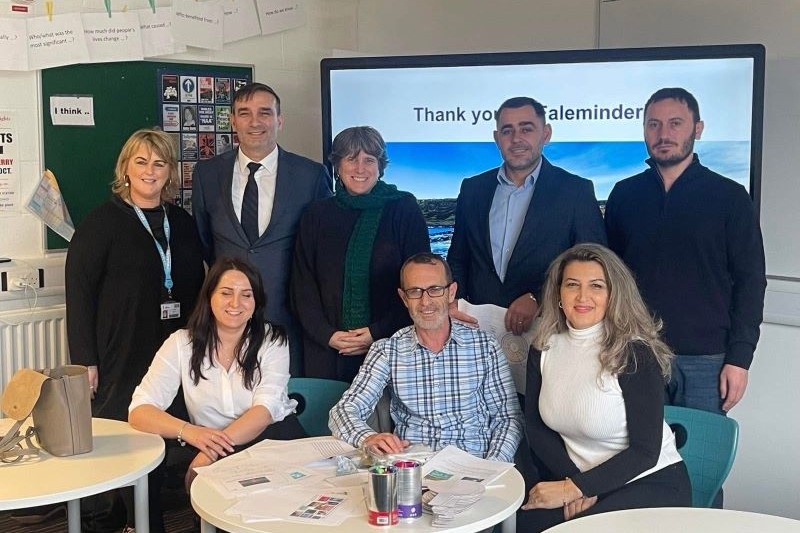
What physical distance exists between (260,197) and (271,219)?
11cm

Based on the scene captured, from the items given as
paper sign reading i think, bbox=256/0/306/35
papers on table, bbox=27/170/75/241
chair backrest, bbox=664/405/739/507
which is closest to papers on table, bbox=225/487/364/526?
chair backrest, bbox=664/405/739/507

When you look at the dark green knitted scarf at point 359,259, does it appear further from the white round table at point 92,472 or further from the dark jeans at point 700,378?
the dark jeans at point 700,378

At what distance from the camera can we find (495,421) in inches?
118

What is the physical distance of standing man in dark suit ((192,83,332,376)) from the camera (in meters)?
3.67

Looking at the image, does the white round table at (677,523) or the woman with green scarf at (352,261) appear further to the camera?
the woman with green scarf at (352,261)

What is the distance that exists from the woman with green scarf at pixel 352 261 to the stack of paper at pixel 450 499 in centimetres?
116

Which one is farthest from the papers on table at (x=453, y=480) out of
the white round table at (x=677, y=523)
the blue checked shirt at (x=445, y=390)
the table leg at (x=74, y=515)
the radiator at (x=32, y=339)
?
the radiator at (x=32, y=339)

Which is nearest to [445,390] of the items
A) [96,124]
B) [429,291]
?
[429,291]

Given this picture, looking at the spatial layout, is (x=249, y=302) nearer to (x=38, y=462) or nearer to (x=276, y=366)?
(x=276, y=366)

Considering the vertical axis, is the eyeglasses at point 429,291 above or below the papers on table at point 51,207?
below

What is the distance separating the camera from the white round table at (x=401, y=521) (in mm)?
2113

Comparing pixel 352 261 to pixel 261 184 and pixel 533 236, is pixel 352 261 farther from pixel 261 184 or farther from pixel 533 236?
pixel 533 236

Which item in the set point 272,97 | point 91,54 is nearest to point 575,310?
point 272,97

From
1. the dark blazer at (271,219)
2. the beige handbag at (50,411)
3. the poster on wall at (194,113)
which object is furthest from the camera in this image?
the poster on wall at (194,113)
